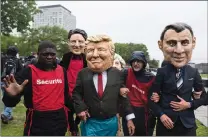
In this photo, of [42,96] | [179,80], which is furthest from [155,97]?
[42,96]

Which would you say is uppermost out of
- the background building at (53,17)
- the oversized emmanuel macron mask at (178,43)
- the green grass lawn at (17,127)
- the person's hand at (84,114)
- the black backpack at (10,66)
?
the background building at (53,17)

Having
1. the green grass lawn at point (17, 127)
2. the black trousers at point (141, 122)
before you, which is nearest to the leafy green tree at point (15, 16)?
the green grass lawn at point (17, 127)

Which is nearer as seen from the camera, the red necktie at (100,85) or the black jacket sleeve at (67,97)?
the red necktie at (100,85)

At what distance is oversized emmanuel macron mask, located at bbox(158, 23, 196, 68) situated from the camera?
3.04m

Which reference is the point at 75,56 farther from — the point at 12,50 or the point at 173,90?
the point at 12,50

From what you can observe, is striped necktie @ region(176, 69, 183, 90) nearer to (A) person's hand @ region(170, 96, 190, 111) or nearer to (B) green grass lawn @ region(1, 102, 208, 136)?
(A) person's hand @ region(170, 96, 190, 111)

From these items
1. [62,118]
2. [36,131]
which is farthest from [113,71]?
[36,131]

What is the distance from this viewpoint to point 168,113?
3094mm

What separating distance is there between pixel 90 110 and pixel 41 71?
29.4 inches

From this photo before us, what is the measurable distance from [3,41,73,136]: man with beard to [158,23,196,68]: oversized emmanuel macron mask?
1.30 meters

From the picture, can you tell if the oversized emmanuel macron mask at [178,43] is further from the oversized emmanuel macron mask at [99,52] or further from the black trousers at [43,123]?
the black trousers at [43,123]

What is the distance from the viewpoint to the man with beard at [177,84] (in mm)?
3049

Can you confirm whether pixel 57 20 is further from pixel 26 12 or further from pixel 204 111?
pixel 204 111

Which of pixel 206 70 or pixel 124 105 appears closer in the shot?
pixel 124 105
